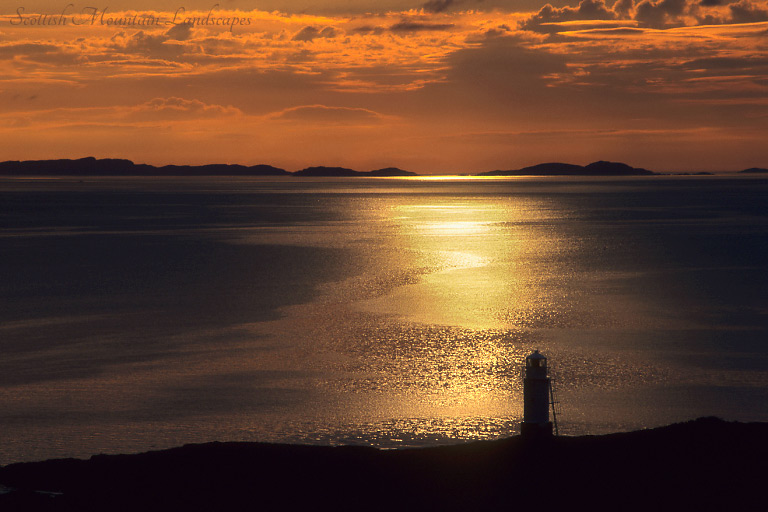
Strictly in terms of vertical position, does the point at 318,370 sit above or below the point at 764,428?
below

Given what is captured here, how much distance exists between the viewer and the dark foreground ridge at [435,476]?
9.84 metres

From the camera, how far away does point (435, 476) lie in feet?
35.3

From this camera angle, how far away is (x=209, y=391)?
1834 cm

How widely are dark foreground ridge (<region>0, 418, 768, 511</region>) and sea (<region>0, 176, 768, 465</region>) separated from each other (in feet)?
10.4

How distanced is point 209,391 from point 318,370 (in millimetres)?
2937

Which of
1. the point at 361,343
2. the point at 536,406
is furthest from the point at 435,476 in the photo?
the point at 361,343

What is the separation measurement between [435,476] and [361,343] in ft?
42.1

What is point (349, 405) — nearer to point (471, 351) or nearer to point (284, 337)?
point (471, 351)

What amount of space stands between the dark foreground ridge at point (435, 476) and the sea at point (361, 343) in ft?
10.4

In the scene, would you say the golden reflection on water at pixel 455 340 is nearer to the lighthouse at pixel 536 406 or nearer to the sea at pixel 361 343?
the sea at pixel 361 343

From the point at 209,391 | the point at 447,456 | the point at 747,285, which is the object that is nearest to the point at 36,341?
the point at 209,391

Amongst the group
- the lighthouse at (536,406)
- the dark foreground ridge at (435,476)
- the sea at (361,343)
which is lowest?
the sea at (361,343)

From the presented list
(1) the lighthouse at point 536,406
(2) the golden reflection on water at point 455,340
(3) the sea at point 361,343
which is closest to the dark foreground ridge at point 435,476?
(1) the lighthouse at point 536,406

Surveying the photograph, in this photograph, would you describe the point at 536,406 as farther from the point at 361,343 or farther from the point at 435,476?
the point at 361,343
